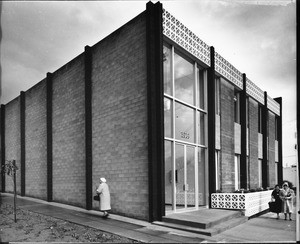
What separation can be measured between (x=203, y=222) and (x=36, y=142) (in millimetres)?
11960

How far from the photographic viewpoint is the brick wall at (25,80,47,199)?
1678 cm

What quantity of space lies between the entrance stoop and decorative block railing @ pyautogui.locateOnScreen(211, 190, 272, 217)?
79 centimetres

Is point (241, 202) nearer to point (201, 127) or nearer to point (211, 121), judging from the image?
point (201, 127)

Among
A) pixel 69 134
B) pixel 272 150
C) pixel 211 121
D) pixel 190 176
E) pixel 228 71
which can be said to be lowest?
pixel 190 176

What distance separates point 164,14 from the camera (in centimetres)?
1102

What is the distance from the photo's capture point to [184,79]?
41.5ft

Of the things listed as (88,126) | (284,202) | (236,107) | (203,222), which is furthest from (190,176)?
(236,107)

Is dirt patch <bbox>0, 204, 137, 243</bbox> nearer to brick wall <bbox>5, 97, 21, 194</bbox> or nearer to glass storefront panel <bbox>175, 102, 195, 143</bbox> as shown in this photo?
glass storefront panel <bbox>175, 102, 195, 143</bbox>

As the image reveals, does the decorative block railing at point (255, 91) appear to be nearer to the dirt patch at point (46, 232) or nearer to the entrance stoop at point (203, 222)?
the entrance stoop at point (203, 222)

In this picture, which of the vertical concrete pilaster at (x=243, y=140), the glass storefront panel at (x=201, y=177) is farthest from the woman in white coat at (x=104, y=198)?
the vertical concrete pilaster at (x=243, y=140)

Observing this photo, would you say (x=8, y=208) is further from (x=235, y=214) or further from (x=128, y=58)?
(x=235, y=214)

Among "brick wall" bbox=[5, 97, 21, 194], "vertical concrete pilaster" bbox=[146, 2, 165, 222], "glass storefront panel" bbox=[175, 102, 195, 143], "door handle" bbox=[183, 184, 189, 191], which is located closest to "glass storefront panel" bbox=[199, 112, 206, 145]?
"glass storefront panel" bbox=[175, 102, 195, 143]

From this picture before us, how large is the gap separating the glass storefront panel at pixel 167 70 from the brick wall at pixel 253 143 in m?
8.87

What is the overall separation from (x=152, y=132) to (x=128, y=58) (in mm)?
3124
